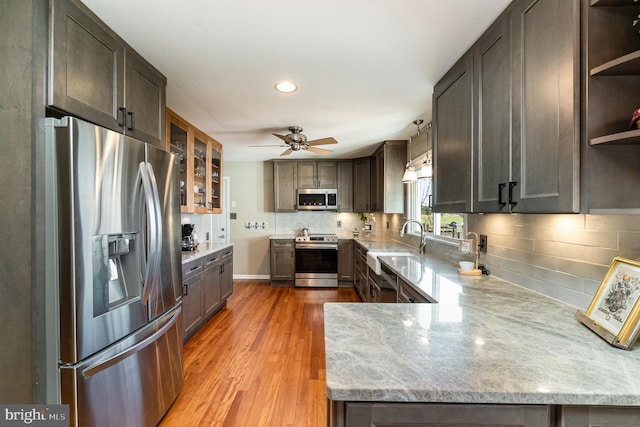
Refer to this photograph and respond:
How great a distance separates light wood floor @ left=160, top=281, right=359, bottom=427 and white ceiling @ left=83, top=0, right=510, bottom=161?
2.26 meters

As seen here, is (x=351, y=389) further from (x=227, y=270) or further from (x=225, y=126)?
(x=227, y=270)

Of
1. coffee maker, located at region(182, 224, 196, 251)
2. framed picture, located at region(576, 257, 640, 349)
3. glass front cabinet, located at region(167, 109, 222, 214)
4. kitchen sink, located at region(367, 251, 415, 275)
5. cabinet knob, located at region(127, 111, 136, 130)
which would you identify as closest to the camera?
framed picture, located at region(576, 257, 640, 349)

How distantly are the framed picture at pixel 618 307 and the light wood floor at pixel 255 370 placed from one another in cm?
154

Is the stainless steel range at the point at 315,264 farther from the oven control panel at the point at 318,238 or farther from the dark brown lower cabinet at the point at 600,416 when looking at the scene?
the dark brown lower cabinet at the point at 600,416

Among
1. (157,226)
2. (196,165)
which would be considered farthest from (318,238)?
(157,226)

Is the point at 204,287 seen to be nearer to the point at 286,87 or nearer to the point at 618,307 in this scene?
the point at 286,87

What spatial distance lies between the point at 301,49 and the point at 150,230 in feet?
4.43

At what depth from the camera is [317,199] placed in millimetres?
5121

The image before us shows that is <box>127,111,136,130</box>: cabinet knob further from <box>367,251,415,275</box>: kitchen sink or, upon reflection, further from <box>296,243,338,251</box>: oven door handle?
<box>296,243,338,251</box>: oven door handle

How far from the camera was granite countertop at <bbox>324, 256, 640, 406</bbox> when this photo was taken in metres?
0.70

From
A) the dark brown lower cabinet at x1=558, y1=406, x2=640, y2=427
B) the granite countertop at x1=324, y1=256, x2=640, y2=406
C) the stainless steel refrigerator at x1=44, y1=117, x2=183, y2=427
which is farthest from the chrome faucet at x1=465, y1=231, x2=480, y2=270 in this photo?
the stainless steel refrigerator at x1=44, y1=117, x2=183, y2=427

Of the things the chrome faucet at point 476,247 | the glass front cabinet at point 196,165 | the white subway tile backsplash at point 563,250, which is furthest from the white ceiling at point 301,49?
the chrome faucet at point 476,247

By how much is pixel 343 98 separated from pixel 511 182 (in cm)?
156

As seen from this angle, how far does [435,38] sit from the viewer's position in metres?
1.57
